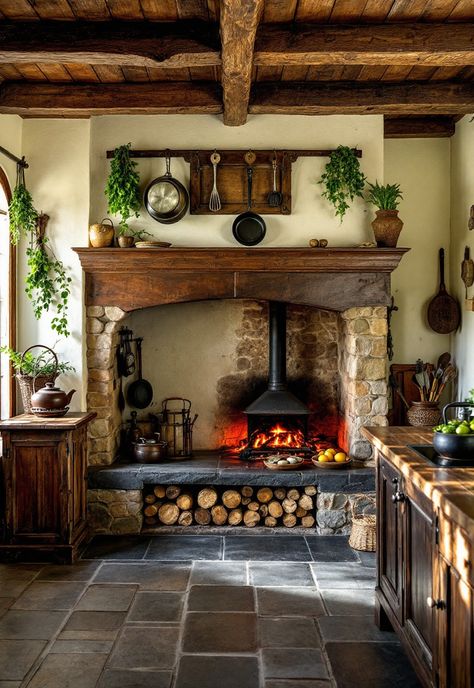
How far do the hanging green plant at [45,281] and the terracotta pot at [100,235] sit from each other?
335 millimetres

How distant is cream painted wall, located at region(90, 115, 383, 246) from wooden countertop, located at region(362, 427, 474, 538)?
2.08 metres

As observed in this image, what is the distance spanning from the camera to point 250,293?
16.7 ft

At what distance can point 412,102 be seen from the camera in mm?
4742

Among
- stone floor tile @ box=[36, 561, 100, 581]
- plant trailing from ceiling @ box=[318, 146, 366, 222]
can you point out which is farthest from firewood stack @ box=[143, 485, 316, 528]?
plant trailing from ceiling @ box=[318, 146, 366, 222]

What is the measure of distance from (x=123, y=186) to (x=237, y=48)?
1.66 meters

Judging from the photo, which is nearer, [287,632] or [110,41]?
[287,632]

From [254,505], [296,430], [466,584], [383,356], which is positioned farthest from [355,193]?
[466,584]

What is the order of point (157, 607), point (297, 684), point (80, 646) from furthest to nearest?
point (157, 607)
point (80, 646)
point (297, 684)

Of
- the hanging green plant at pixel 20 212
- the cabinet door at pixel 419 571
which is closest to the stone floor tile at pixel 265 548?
the cabinet door at pixel 419 571

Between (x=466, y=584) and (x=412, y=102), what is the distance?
369 centimetres

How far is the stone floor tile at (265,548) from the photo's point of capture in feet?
14.7

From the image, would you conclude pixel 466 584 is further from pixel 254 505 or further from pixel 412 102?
pixel 412 102

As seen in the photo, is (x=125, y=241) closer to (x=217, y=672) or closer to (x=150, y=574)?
(x=150, y=574)

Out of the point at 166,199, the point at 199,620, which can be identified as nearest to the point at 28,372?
the point at 166,199
